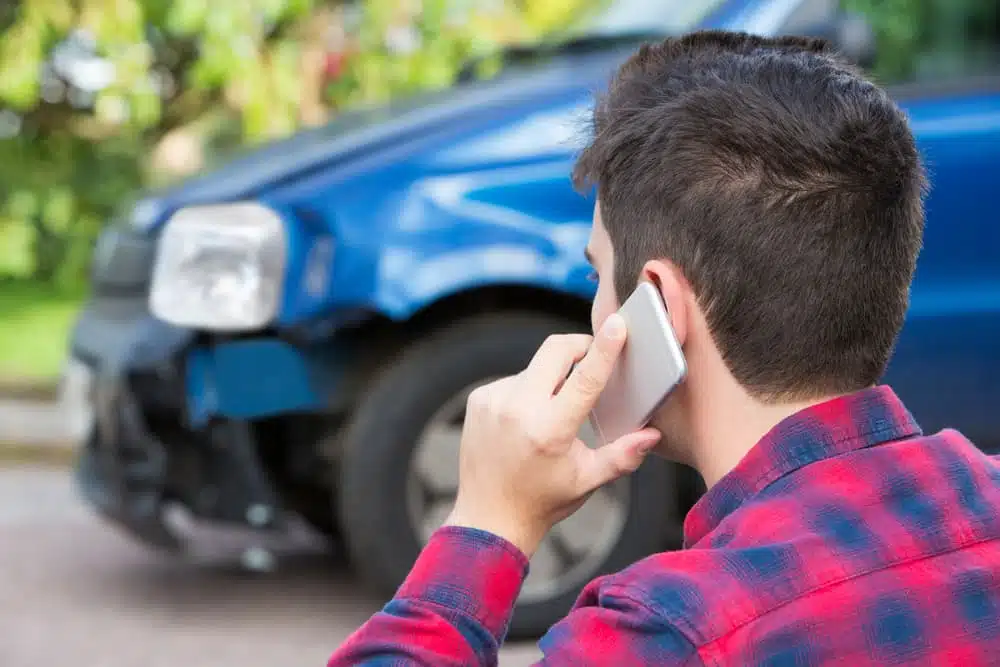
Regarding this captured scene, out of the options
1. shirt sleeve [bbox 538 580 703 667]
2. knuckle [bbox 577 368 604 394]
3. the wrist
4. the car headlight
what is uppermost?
the car headlight

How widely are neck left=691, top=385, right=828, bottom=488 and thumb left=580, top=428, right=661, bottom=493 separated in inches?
2.4

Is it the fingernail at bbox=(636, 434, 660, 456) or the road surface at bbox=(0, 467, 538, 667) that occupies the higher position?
the road surface at bbox=(0, 467, 538, 667)

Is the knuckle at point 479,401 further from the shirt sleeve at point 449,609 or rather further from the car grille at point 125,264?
the car grille at point 125,264

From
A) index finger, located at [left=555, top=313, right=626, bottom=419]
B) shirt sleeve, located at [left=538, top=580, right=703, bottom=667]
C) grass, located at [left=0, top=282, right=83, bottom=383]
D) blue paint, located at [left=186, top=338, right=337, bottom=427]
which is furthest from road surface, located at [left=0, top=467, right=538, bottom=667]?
shirt sleeve, located at [left=538, top=580, right=703, bottom=667]

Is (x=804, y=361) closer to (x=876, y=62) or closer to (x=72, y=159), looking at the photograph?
(x=876, y=62)

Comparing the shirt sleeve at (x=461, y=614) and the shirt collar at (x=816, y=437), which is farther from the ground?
the shirt collar at (x=816, y=437)

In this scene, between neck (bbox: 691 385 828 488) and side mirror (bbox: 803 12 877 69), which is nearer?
neck (bbox: 691 385 828 488)

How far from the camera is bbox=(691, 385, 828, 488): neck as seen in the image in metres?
1.42

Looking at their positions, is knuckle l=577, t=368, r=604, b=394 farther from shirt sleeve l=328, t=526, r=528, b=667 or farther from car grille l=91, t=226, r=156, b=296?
car grille l=91, t=226, r=156, b=296

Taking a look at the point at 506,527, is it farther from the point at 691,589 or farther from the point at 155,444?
the point at 155,444

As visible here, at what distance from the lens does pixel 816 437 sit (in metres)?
1.34

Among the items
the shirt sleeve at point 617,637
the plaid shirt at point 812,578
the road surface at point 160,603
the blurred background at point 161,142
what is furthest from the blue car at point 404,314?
the shirt sleeve at point 617,637

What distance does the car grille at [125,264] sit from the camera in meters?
4.02

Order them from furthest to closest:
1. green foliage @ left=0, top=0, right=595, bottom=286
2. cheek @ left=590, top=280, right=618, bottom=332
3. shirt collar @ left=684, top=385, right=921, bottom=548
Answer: green foliage @ left=0, top=0, right=595, bottom=286, cheek @ left=590, top=280, right=618, bottom=332, shirt collar @ left=684, top=385, right=921, bottom=548
